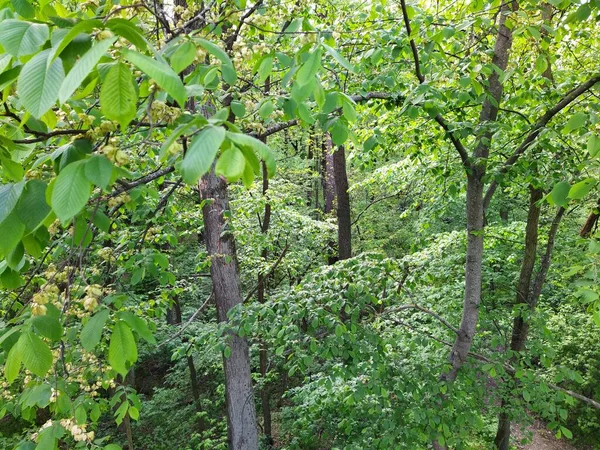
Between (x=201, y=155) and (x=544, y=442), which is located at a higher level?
(x=201, y=155)

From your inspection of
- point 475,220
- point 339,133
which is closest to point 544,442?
point 475,220

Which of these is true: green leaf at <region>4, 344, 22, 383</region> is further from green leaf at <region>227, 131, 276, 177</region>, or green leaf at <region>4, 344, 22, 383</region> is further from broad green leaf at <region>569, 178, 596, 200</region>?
broad green leaf at <region>569, 178, 596, 200</region>

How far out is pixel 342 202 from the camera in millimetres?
7145

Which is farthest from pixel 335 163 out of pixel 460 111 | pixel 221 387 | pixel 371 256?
pixel 221 387

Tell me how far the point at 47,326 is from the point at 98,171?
1.83 feet

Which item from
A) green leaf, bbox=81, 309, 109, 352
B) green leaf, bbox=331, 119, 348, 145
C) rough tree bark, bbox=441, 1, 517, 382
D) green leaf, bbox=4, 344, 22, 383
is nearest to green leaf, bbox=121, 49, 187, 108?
green leaf, bbox=81, 309, 109, 352

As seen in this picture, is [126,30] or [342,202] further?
[342,202]

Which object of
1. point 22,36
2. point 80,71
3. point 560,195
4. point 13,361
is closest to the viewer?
point 80,71

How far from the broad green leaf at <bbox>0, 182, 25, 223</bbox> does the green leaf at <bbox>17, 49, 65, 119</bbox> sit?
35cm

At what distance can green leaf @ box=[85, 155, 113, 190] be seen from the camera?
86 cm

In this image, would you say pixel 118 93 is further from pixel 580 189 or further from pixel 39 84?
pixel 580 189

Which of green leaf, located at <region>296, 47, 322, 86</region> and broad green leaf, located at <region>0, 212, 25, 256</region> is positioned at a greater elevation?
green leaf, located at <region>296, 47, 322, 86</region>

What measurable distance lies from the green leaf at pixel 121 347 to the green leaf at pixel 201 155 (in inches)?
26.8

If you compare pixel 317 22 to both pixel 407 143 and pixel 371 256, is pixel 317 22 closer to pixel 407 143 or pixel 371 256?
pixel 407 143
